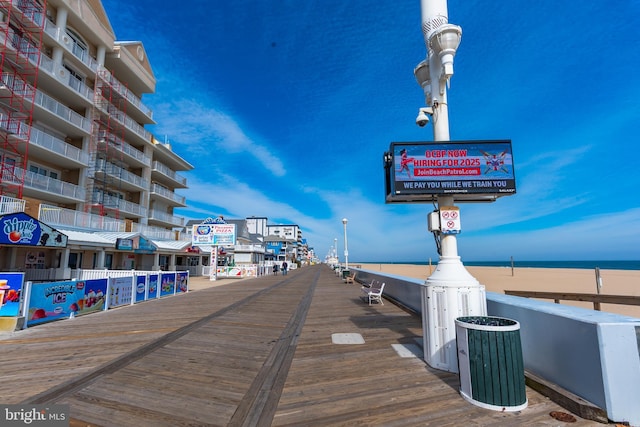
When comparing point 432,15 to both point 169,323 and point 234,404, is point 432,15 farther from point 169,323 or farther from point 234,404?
point 169,323

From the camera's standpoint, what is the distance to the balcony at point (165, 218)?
3199 centimetres

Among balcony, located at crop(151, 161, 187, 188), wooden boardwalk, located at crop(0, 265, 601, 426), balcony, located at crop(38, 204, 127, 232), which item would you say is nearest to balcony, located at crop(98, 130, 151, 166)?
balcony, located at crop(151, 161, 187, 188)

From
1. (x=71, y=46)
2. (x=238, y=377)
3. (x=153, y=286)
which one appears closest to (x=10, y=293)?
(x=153, y=286)

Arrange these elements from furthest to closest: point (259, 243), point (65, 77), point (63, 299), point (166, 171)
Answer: point (259, 243), point (166, 171), point (65, 77), point (63, 299)

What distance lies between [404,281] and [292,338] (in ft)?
19.5

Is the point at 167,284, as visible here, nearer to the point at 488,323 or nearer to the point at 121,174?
the point at 488,323

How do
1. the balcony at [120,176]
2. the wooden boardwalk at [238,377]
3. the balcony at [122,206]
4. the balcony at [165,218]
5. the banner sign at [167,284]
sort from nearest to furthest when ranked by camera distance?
1. the wooden boardwalk at [238,377]
2. the banner sign at [167,284]
3. the balcony at [120,176]
4. the balcony at [122,206]
5. the balcony at [165,218]

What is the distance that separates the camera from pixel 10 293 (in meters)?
7.38

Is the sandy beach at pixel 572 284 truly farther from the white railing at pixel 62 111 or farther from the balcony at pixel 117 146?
the balcony at pixel 117 146

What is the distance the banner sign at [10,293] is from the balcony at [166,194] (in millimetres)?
27289

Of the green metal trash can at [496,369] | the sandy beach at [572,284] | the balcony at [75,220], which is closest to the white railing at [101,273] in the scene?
the balcony at [75,220]

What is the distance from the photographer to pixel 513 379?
330 centimetres

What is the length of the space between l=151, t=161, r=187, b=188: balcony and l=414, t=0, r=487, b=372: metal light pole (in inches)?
1343

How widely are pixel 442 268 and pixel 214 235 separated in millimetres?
26017
